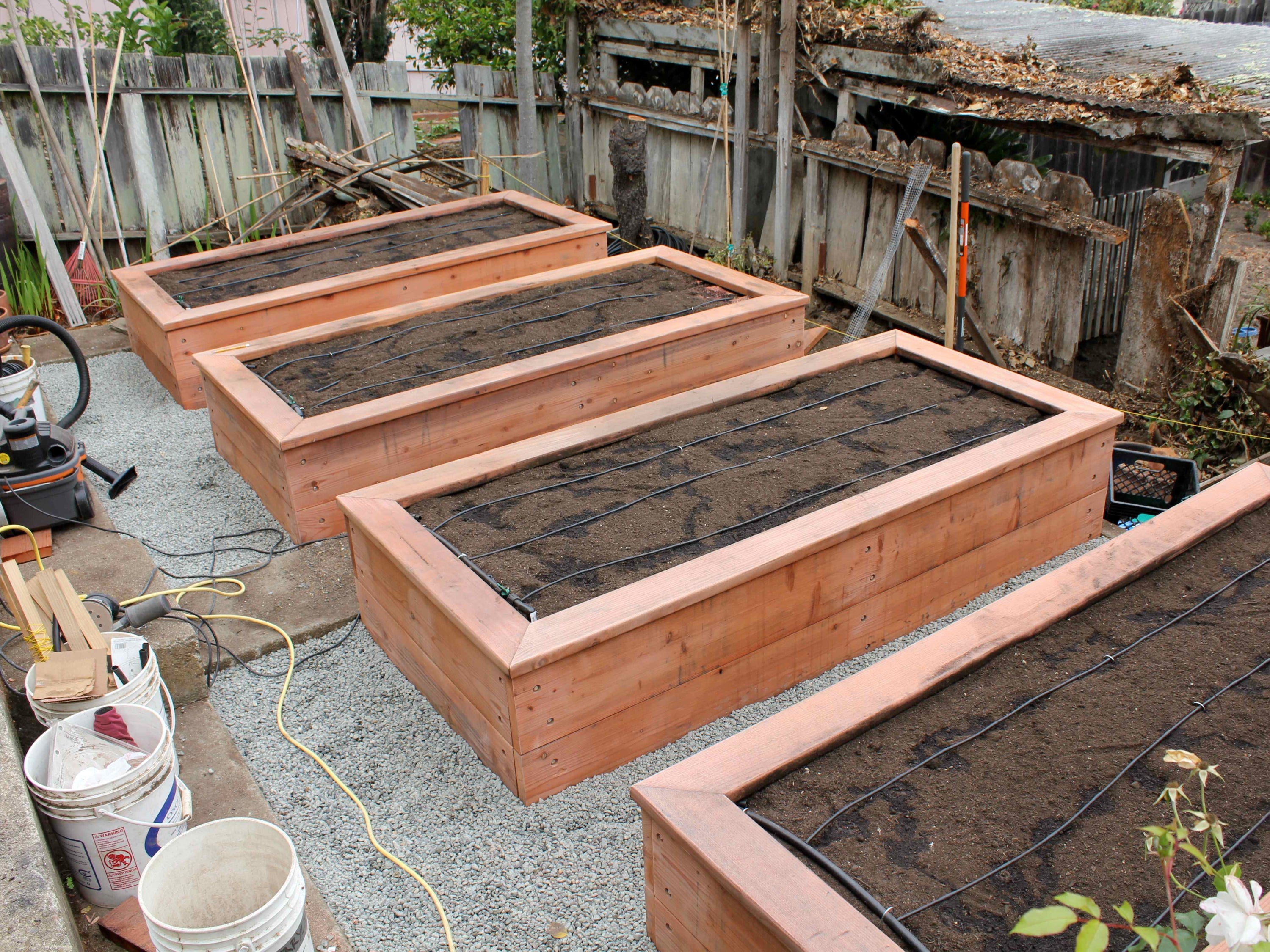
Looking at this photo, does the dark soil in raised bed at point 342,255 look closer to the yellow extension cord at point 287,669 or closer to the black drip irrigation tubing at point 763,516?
the yellow extension cord at point 287,669

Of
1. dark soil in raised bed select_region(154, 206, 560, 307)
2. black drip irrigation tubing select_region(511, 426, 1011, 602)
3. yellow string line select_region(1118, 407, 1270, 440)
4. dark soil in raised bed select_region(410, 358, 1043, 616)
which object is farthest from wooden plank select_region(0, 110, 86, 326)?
yellow string line select_region(1118, 407, 1270, 440)

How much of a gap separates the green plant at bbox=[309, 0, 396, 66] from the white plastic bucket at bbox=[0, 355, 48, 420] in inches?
288

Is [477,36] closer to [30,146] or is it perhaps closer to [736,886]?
[30,146]

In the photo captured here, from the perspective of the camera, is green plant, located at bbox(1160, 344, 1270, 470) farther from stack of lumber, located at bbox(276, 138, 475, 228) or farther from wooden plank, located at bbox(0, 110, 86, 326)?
wooden plank, located at bbox(0, 110, 86, 326)

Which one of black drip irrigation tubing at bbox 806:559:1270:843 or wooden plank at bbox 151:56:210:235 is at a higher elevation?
wooden plank at bbox 151:56:210:235

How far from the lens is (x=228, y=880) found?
2.34m

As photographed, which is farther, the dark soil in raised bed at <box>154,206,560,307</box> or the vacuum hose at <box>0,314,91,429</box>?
the dark soil in raised bed at <box>154,206,560,307</box>

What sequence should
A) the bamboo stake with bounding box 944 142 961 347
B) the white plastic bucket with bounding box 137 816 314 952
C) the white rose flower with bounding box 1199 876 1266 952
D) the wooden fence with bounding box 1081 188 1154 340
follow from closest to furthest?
1. the white rose flower with bounding box 1199 876 1266 952
2. the white plastic bucket with bounding box 137 816 314 952
3. the bamboo stake with bounding box 944 142 961 347
4. the wooden fence with bounding box 1081 188 1154 340

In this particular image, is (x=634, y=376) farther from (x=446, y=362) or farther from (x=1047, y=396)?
(x=1047, y=396)

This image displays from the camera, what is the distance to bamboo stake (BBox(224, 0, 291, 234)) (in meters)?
7.39

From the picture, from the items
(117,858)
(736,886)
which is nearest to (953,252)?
(736,886)

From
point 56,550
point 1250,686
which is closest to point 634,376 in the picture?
point 56,550

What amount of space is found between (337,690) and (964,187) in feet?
12.1

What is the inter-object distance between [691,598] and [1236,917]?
1.86m
